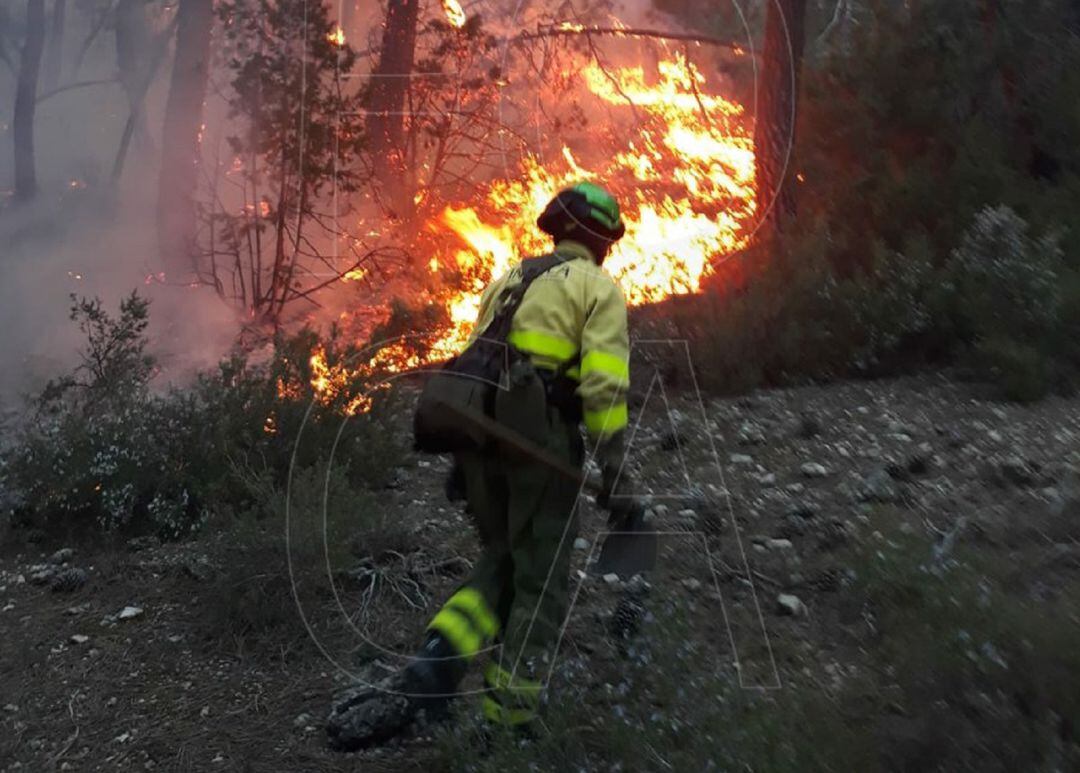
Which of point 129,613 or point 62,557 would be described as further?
point 62,557

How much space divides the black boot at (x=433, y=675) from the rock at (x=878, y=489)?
258cm

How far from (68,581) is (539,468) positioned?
2913 millimetres

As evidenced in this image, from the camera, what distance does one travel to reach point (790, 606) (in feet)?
15.5

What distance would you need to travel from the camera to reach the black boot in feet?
13.5

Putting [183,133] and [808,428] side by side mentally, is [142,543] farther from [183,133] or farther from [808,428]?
[183,133]

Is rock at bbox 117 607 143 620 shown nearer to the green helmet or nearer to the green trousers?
the green trousers

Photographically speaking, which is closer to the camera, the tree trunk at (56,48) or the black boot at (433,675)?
the black boot at (433,675)

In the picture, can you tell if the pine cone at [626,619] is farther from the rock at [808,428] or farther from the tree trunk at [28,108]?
the tree trunk at [28,108]

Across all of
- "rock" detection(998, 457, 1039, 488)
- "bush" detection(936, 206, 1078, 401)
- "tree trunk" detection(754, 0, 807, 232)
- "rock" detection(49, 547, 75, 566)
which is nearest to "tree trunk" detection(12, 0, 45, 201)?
"tree trunk" detection(754, 0, 807, 232)

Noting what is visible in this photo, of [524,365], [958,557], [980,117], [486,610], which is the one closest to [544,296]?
[524,365]

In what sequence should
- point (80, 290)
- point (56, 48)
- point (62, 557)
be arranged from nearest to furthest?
point (62, 557), point (80, 290), point (56, 48)

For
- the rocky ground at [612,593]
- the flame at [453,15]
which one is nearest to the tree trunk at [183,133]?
the flame at [453,15]

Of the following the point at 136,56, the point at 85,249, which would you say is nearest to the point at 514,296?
the point at 85,249

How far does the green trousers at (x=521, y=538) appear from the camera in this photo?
3.95m
